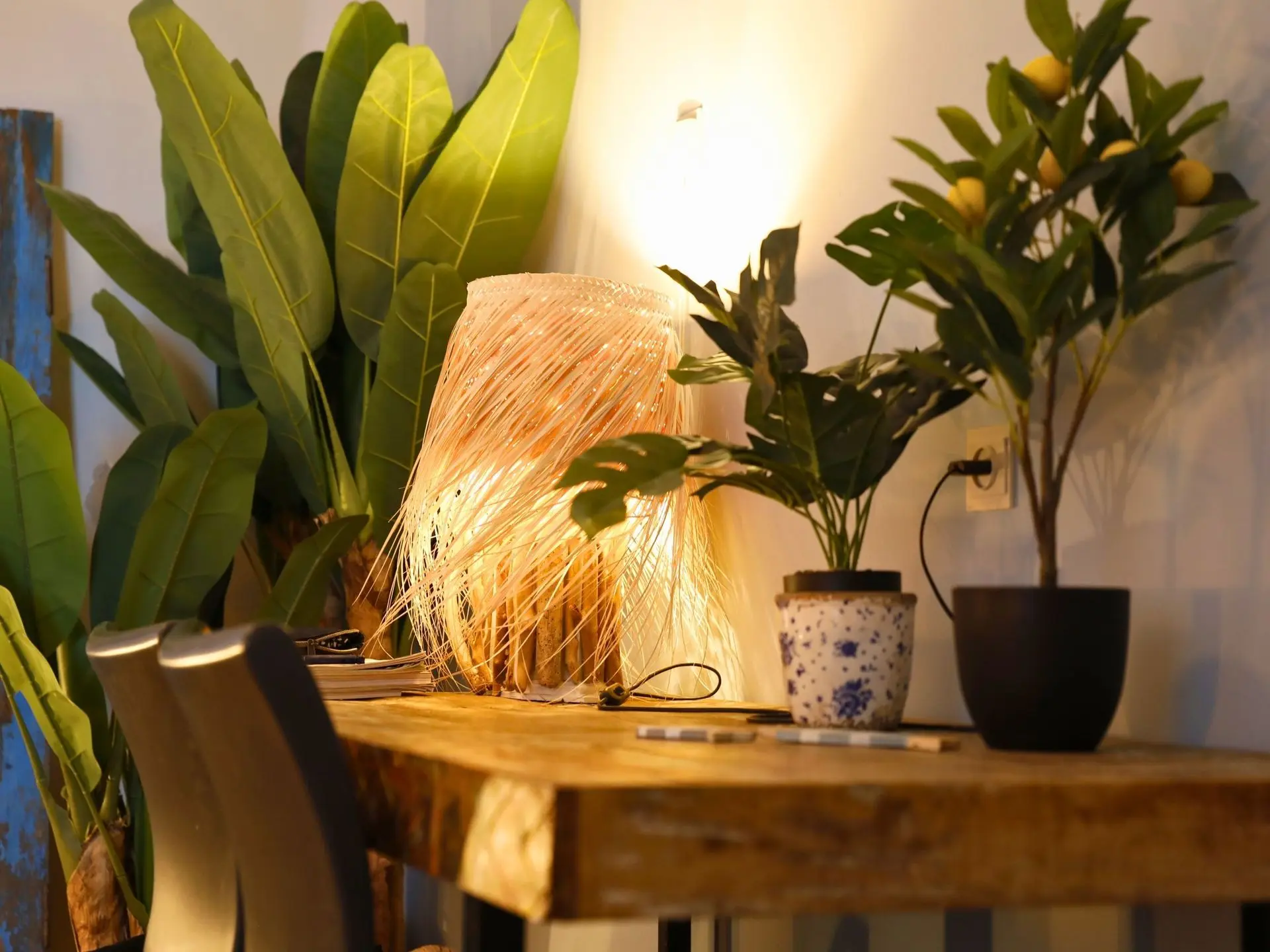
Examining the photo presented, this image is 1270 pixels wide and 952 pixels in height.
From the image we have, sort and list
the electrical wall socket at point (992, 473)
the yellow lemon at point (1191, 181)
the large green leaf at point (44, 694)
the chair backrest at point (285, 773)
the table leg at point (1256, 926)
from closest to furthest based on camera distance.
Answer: the chair backrest at point (285, 773) < the table leg at point (1256, 926) < the yellow lemon at point (1191, 181) < the electrical wall socket at point (992, 473) < the large green leaf at point (44, 694)

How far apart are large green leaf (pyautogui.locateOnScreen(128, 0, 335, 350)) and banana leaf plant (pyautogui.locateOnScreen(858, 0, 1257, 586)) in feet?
5.70

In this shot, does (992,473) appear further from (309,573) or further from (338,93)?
(338,93)

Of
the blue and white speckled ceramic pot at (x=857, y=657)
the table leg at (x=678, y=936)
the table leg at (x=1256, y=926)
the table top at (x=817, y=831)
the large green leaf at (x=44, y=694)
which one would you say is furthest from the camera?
the large green leaf at (x=44, y=694)

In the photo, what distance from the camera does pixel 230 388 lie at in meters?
3.05

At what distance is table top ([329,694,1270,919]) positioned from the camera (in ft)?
2.44

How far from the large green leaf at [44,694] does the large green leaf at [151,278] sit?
0.73 meters

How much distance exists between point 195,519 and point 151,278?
0.69 m

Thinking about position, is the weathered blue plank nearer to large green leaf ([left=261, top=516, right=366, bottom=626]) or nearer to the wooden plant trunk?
the wooden plant trunk

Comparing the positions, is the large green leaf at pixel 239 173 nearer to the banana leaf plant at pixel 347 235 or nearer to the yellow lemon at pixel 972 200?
the banana leaf plant at pixel 347 235

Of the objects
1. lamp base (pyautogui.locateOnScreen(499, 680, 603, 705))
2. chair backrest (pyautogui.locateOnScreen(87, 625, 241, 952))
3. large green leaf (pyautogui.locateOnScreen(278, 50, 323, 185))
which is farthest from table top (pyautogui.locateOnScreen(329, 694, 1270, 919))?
large green leaf (pyautogui.locateOnScreen(278, 50, 323, 185))

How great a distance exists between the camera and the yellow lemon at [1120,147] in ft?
3.80

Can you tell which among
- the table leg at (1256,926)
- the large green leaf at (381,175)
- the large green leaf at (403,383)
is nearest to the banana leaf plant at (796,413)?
Result: the table leg at (1256,926)

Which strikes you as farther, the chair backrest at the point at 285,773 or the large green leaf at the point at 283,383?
the large green leaf at the point at 283,383

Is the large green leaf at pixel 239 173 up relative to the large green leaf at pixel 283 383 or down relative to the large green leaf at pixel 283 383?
up
